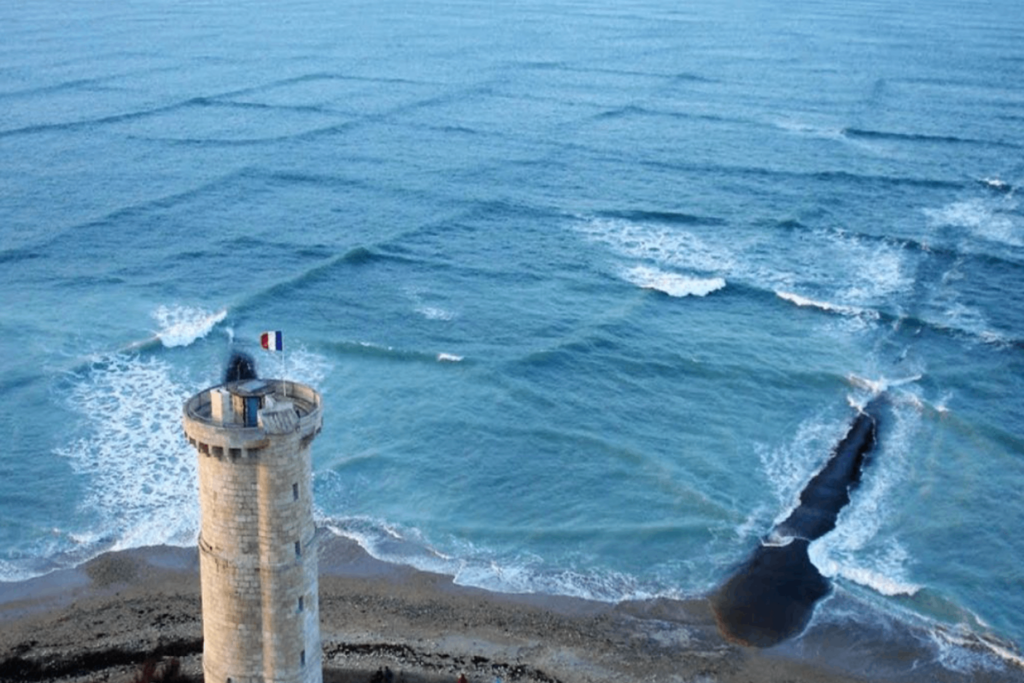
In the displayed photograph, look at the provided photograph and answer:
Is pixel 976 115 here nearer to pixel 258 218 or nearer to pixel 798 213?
pixel 798 213

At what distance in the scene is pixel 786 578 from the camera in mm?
53281

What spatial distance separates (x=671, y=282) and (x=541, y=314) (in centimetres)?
1096

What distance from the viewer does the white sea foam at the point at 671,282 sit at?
83.4 metres

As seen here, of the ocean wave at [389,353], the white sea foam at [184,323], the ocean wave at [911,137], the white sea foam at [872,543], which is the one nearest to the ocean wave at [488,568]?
the white sea foam at [872,543]

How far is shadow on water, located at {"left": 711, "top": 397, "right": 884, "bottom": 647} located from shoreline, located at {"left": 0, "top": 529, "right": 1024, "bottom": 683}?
2.48 feet

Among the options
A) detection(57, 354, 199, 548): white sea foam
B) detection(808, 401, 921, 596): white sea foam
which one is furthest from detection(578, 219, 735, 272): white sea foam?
detection(57, 354, 199, 548): white sea foam

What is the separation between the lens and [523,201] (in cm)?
10019

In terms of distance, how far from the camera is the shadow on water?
50.6 m

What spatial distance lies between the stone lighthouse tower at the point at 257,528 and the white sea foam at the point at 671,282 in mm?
52988

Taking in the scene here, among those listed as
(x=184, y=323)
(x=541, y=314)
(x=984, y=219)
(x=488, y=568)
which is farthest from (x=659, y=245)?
(x=488, y=568)

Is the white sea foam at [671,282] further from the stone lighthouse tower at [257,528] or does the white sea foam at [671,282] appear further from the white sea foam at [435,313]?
the stone lighthouse tower at [257,528]

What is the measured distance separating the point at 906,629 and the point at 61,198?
7002 cm

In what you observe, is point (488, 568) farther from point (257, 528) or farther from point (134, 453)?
point (257, 528)

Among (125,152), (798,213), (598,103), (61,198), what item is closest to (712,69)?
→ (598,103)
